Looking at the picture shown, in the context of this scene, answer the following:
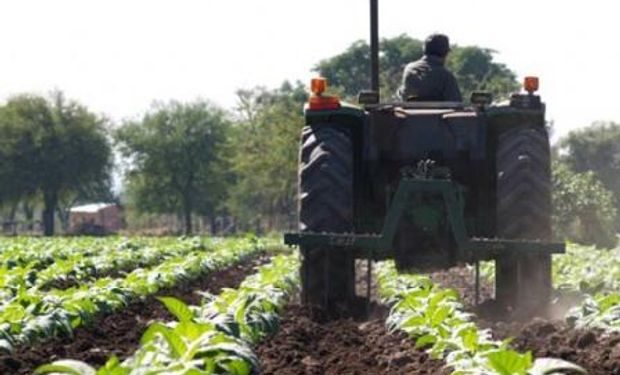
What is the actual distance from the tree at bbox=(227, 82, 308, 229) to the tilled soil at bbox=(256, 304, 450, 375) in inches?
1988

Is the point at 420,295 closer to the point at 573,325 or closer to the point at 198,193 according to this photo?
the point at 573,325

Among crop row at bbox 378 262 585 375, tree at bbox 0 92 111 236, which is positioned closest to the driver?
crop row at bbox 378 262 585 375

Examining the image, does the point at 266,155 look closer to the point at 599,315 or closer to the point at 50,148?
the point at 50,148

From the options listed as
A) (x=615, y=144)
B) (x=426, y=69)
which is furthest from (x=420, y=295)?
(x=615, y=144)

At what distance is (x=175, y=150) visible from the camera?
83.7 meters

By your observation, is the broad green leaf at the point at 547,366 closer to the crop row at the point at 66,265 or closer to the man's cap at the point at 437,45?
the man's cap at the point at 437,45

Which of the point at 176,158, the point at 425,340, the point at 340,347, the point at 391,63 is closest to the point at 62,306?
the point at 340,347

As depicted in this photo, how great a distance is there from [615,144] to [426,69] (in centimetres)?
9631

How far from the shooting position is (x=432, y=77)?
34.7ft

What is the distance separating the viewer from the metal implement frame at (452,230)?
8.98m

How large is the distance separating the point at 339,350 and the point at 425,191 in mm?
1858

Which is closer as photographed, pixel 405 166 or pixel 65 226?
pixel 405 166

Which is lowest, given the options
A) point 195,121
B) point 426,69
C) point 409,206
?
point 409,206

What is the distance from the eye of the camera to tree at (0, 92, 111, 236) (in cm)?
7475
